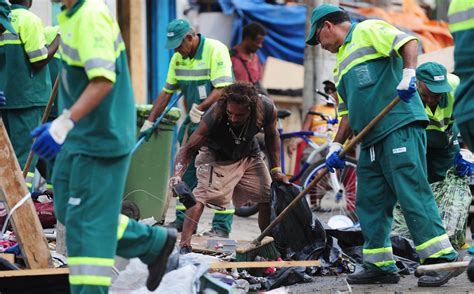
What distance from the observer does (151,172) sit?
10.0 meters

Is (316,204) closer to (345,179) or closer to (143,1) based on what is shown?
(345,179)

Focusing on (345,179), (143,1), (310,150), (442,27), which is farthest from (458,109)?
(442,27)

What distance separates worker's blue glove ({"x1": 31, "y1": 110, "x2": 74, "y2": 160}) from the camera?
17.3ft

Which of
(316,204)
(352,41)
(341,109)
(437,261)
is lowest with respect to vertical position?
(316,204)

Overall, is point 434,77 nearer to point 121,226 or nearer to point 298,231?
point 298,231

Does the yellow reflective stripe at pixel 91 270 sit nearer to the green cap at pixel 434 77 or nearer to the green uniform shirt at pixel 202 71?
the green cap at pixel 434 77

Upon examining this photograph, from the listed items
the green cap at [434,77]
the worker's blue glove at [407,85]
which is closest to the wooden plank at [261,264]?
the worker's blue glove at [407,85]

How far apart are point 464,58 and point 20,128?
4.56 meters

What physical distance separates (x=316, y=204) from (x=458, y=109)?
6420 mm

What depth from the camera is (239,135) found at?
846 cm

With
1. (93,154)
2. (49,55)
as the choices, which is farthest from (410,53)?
(49,55)

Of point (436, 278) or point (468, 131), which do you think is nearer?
point (468, 131)

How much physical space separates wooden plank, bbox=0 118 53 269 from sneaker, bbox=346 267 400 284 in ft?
6.62

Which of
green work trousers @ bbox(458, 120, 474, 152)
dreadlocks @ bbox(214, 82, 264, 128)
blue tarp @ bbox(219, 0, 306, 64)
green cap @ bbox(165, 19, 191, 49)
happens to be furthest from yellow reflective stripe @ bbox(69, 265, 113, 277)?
blue tarp @ bbox(219, 0, 306, 64)
